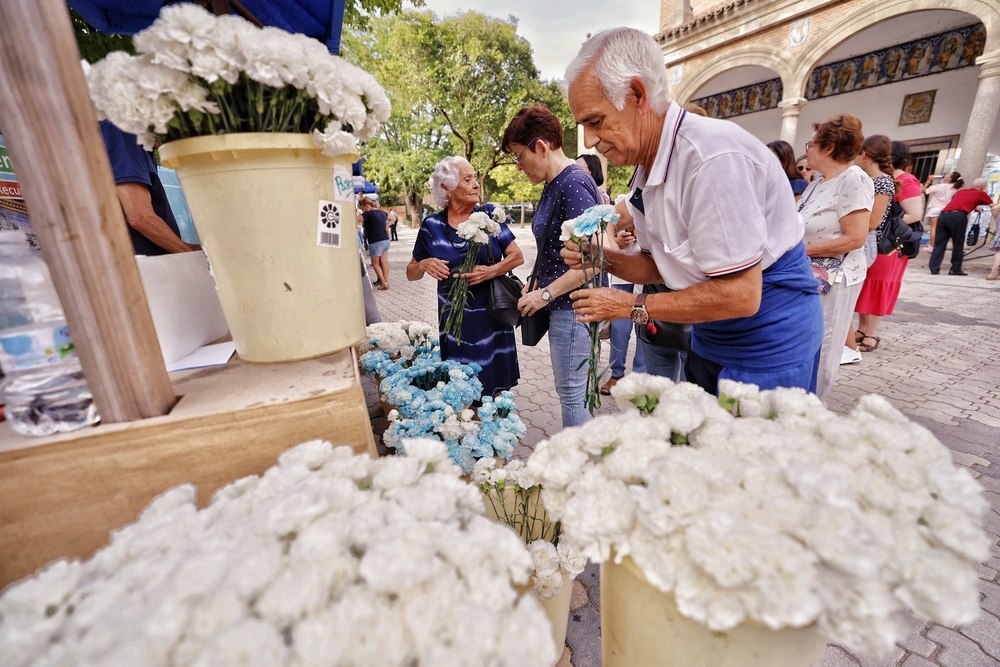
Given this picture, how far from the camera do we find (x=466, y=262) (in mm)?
2541

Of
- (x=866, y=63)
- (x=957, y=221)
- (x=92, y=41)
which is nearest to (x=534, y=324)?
(x=92, y=41)

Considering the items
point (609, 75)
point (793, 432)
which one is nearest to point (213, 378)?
point (793, 432)

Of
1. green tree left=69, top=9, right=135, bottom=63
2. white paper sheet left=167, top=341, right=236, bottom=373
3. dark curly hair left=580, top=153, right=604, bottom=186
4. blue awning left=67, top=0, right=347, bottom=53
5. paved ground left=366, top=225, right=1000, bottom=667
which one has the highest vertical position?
green tree left=69, top=9, right=135, bottom=63

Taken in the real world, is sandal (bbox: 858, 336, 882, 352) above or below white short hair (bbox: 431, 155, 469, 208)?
below

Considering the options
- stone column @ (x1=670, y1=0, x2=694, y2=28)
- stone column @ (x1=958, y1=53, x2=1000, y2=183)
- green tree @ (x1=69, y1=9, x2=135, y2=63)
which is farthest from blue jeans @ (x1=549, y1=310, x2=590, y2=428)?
stone column @ (x1=670, y1=0, x2=694, y2=28)

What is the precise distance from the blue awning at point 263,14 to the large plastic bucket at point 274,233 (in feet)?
5.58

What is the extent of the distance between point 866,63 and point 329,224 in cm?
1768

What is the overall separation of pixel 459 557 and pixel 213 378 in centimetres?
87

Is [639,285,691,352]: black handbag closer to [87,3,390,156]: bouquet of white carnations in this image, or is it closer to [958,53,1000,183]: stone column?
[87,3,390,156]: bouquet of white carnations

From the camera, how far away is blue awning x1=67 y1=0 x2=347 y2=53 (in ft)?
6.37

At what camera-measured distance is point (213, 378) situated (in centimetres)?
108

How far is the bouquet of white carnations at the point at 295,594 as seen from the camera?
1.57 ft

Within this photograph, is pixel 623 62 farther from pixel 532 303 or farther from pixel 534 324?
pixel 534 324

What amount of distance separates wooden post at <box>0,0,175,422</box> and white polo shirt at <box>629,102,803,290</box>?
1394mm
